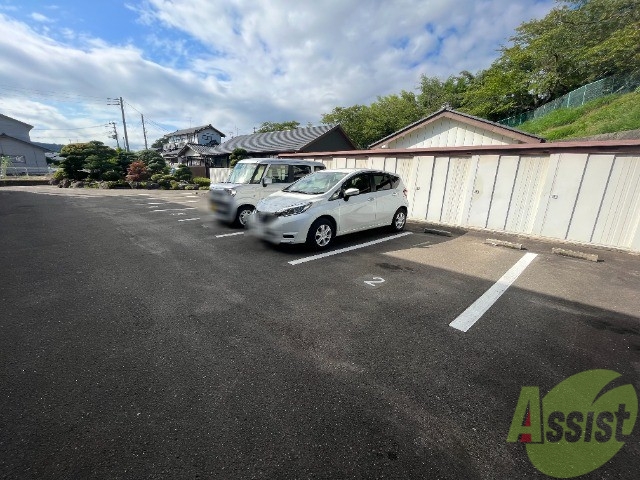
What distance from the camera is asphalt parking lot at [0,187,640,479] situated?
1.72 meters

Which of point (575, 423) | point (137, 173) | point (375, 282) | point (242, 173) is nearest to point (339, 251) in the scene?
point (375, 282)

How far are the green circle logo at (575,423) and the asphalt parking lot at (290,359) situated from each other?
0.08 meters

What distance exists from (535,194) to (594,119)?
14569mm

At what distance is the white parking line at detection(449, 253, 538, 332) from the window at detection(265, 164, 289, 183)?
233 inches

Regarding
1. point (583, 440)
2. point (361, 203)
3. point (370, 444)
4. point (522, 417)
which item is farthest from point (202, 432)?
point (361, 203)

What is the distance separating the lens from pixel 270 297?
12.5ft

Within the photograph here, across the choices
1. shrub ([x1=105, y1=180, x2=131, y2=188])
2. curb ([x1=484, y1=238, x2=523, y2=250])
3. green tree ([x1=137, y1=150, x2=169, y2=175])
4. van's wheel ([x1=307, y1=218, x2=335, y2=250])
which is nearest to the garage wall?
curb ([x1=484, y1=238, x2=523, y2=250])

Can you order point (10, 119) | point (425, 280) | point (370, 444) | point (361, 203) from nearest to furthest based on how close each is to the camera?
point (370, 444)
point (425, 280)
point (361, 203)
point (10, 119)

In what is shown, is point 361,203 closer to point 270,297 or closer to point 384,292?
point 384,292

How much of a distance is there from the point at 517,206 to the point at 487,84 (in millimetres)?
23804

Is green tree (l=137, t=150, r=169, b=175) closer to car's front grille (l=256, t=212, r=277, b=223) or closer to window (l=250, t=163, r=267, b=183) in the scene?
window (l=250, t=163, r=267, b=183)

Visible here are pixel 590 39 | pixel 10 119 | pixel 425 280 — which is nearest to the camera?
pixel 425 280

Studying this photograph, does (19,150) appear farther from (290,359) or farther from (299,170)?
(290,359)

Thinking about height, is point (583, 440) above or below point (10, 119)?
below
